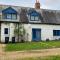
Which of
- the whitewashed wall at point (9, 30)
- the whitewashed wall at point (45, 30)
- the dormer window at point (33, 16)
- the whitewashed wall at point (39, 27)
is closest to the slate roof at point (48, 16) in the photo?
the dormer window at point (33, 16)

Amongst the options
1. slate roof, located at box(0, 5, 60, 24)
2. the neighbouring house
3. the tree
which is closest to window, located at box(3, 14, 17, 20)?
the neighbouring house

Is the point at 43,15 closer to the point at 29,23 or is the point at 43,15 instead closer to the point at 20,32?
the point at 29,23

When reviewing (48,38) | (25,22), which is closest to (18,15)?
(25,22)

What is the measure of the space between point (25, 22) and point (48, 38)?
18.7ft

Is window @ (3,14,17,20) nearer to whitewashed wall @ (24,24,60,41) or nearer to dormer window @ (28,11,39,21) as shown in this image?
dormer window @ (28,11,39,21)

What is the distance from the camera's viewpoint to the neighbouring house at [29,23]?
4597 cm

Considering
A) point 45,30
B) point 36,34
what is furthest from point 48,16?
point 36,34

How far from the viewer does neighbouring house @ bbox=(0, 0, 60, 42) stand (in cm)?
4597

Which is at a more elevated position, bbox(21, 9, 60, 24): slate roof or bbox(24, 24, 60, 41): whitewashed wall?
bbox(21, 9, 60, 24): slate roof

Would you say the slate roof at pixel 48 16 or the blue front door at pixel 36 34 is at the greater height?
the slate roof at pixel 48 16

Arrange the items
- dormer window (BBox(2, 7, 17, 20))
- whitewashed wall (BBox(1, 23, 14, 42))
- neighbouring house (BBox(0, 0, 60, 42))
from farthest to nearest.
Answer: dormer window (BBox(2, 7, 17, 20)) → neighbouring house (BBox(0, 0, 60, 42)) → whitewashed wall (BBox(1, 23, 14, 42))

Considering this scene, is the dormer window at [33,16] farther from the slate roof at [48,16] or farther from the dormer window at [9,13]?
the dormer window at [9,13]

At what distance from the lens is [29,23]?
158 ft

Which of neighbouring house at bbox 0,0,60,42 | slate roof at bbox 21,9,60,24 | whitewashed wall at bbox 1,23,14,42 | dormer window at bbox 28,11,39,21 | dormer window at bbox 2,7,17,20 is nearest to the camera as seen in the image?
whitewashed wall at bbox 1,23,14,42
